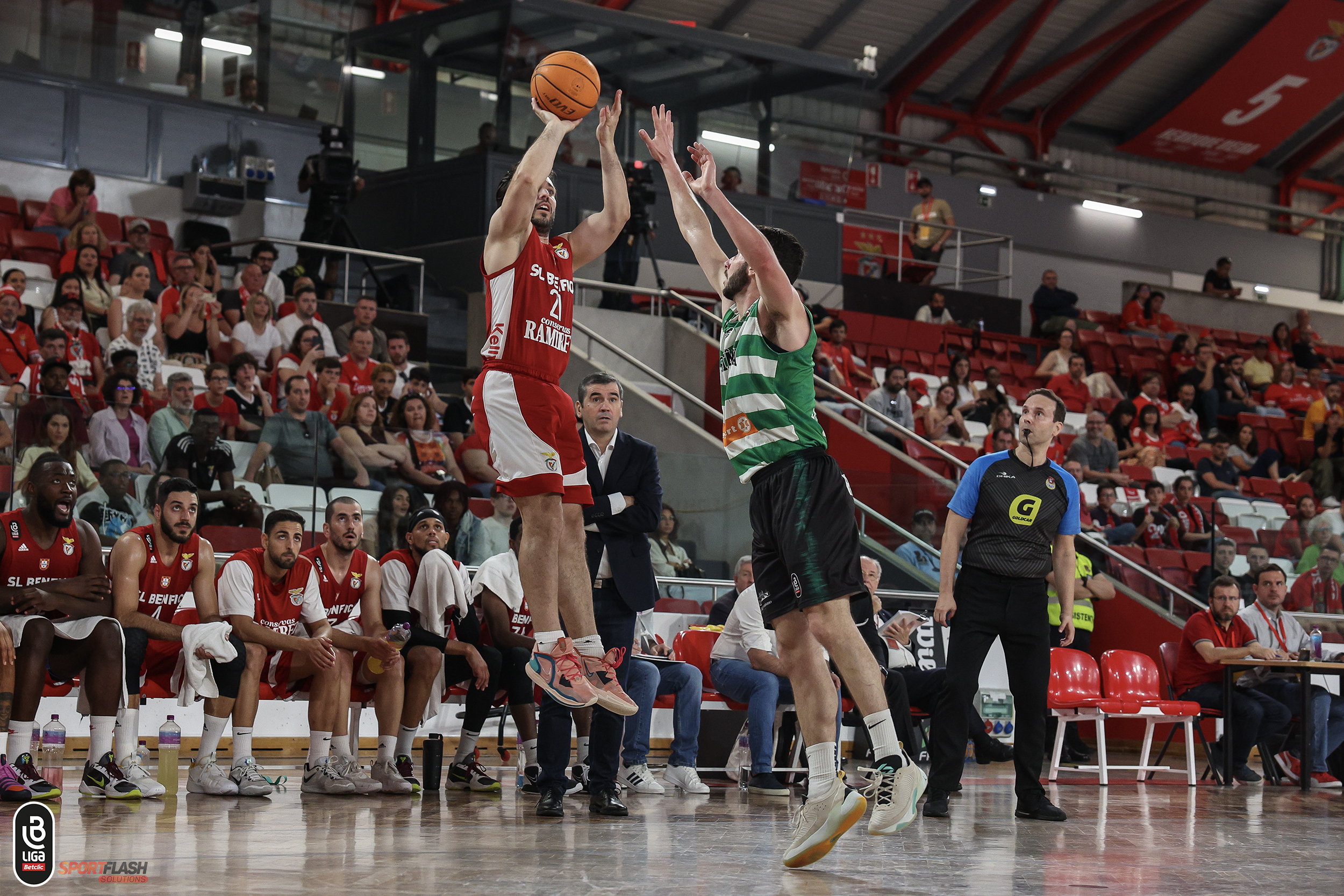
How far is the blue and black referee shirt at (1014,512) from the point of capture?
683 centimetres

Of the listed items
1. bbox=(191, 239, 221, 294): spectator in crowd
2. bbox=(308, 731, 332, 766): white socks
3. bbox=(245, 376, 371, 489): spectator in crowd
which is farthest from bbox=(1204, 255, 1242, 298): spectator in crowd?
bbox=(308, 731, 332, 766): white socks

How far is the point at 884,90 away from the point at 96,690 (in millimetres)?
20637

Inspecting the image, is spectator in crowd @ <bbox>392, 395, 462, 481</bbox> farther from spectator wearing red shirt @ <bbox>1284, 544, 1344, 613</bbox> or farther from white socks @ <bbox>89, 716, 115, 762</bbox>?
spectator wearing red shirt @ <bbox>1284, 544, 1344, 613</bbox>

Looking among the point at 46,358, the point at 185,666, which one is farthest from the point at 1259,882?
the point at 46,358

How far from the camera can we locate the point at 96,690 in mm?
6434

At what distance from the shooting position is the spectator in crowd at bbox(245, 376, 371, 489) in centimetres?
882

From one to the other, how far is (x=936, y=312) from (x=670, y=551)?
1051 cm

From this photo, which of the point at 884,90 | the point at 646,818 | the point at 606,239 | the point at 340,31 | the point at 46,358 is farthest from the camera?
the point at 884,90

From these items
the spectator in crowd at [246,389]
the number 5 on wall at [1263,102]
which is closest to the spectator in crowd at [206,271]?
the spectator in crowd at [246,389]

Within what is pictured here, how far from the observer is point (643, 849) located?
5145 mm

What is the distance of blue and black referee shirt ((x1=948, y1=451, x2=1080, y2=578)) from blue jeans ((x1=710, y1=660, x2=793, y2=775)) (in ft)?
5.24

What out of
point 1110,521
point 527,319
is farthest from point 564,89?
point 1110,521

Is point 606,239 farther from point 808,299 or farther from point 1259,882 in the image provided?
point 808,299

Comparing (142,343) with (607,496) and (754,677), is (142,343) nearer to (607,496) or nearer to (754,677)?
(754,677)
